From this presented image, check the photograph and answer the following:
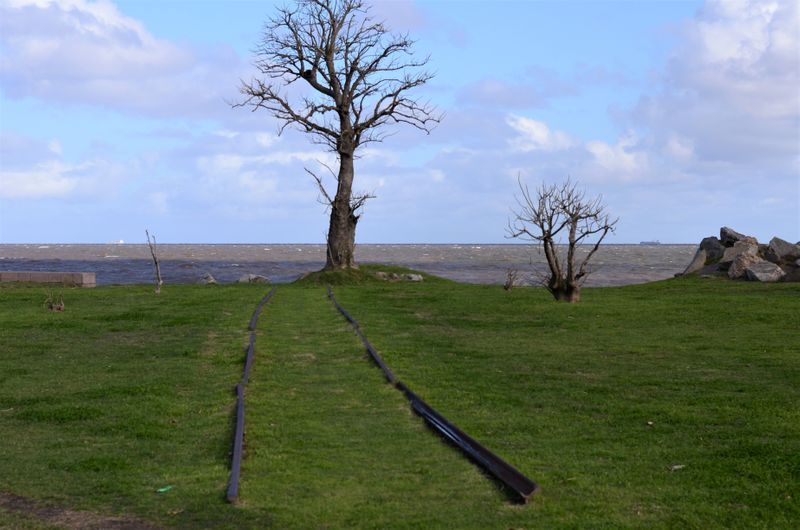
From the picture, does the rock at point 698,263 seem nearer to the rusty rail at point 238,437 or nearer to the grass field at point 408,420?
the grass field at point 408,420

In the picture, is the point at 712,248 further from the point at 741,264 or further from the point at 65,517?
Answer: the point at 65,517

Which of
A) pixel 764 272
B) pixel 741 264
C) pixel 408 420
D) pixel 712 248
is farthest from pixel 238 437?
pixel 712 248

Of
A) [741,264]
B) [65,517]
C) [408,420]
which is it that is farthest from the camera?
[741,264]

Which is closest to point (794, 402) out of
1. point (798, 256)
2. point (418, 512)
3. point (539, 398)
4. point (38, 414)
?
point (539, 398)

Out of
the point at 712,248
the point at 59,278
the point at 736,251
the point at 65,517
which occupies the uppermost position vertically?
the point at 712,248

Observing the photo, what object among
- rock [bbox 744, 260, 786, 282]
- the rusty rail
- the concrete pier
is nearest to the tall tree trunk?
the concrete pier

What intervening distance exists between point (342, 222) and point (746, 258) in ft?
59.0

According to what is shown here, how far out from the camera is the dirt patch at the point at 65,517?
6918 millimetres

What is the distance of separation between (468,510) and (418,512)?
0.40m

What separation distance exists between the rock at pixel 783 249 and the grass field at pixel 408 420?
766 inches

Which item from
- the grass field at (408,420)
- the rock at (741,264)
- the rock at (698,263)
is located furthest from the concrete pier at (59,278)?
the rock at (741,264)

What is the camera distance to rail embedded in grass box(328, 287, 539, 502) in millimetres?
7520

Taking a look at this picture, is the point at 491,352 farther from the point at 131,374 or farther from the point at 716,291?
the point at 716,291

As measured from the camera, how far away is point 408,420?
10656 millimetres
